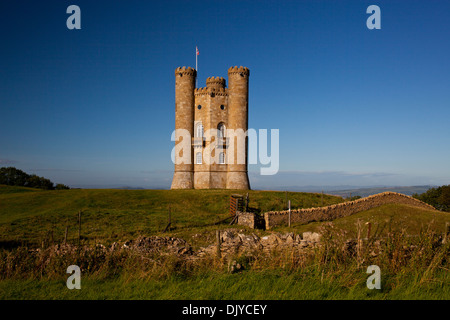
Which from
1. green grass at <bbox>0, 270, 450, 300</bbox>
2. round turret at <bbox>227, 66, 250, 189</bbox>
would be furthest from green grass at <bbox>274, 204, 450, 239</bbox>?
round turret at <bbox>227, 66, 250, 189</bbox>

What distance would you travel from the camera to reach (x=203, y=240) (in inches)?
647

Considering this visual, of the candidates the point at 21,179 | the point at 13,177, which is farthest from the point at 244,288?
the point at 13,177

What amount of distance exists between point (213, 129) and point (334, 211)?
2082cm

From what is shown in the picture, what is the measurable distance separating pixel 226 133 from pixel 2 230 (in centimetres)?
2789

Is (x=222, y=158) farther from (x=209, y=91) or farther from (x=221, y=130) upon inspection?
(x=209, y=91)

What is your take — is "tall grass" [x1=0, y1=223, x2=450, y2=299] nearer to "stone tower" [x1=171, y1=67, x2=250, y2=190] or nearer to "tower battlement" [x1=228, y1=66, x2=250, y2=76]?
"stone tower" [x1=171, y1=67, x2=250, y2=190]

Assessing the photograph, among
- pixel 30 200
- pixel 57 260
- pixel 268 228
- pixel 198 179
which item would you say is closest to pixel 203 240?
pixel 268 228

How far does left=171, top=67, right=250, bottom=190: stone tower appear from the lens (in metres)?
40.1

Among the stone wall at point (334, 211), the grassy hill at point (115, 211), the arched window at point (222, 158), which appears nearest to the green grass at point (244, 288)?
the grassy hill at point (115, 211)

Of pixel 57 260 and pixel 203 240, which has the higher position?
pixel 57 260

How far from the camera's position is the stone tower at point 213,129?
1580 inches

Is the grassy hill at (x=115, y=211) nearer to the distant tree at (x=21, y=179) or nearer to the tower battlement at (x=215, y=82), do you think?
the tower battlement at (x=215, y=82)

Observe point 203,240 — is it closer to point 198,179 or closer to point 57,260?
point 57,260
